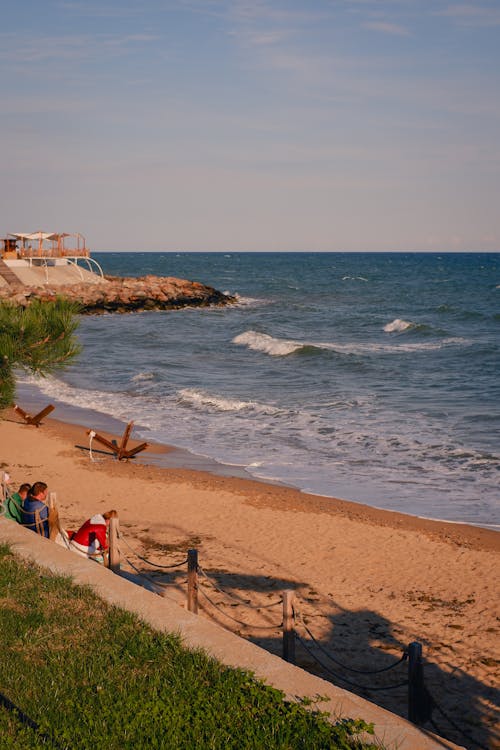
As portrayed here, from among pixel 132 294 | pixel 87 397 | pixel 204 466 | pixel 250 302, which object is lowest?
pixel 87 397

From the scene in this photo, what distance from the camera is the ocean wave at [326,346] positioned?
141 ft

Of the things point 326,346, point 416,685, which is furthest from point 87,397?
point 416,685

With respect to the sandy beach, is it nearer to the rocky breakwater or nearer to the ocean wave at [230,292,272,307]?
the rocky breakwater

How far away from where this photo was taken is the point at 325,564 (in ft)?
46.0

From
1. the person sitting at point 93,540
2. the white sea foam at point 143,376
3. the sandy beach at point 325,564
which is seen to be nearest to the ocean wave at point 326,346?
the white sea foam at point 143,376

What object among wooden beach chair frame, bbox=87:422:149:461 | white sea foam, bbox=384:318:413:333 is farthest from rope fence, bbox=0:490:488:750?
white sea foam, bbox=384:318:413:333

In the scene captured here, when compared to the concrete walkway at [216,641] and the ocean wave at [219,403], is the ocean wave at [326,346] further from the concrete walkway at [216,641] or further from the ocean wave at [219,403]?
the concrete walkway at [216,641]

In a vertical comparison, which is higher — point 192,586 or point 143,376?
point 192,586

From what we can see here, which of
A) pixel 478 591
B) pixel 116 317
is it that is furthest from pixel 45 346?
pixel 116 317

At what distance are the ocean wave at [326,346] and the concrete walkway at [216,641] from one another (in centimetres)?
3153

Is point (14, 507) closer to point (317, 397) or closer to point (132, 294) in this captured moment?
point (317, 397)

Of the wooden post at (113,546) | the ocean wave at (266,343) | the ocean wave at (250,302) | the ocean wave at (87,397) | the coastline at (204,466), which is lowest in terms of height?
the ocean wave at (87,397)

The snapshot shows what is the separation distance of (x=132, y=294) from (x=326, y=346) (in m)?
26.8

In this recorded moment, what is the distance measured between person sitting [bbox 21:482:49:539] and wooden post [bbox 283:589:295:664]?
506cm
